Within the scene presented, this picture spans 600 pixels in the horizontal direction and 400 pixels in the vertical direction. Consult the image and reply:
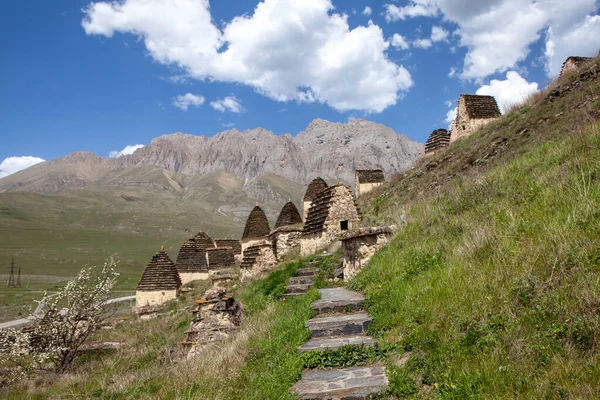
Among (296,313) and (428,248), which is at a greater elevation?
(428,248)

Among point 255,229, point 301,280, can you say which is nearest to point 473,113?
point 255,229

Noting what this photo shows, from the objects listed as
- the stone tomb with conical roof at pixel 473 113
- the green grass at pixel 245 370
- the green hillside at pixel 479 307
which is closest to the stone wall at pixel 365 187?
the stone tomb with conical roof at pixel 473 113

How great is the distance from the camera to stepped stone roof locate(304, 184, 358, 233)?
47.8 feet

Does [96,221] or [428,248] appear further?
[96,221]

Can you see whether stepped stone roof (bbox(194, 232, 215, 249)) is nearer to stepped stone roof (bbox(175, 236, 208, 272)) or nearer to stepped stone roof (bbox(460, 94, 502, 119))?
stepped stone roof (bbox(175, 236, 208, 272))

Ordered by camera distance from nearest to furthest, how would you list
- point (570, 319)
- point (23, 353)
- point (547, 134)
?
point (570, 319) → point (547, 134) → point (23, 353)

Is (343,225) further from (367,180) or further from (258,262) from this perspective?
(367,180)

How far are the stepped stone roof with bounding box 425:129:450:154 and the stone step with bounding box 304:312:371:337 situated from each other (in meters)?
27.6

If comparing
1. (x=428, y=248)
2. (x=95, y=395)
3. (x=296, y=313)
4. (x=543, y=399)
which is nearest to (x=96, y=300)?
(x=95, y=395)

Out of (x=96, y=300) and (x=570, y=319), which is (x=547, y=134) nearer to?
(x=570, y=319)

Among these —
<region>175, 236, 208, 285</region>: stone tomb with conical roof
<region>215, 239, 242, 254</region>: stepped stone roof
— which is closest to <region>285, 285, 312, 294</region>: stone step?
<region>175, 236, 208, 285</region>: stone tomb with conical roof

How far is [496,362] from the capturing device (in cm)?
337

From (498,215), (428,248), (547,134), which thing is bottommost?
(428,248)

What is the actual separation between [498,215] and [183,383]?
520cm
